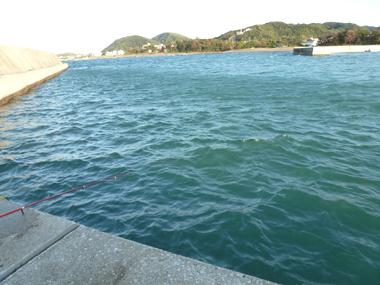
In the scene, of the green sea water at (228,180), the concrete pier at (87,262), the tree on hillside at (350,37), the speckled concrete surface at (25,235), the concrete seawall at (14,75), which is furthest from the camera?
the tree on hillside at (350,37)

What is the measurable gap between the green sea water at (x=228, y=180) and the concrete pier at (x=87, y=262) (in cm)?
134

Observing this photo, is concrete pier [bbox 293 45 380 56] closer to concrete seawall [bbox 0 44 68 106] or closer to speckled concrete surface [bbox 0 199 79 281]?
concrete seawall [bbox 0 44 68 106]

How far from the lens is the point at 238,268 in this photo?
13.3ft

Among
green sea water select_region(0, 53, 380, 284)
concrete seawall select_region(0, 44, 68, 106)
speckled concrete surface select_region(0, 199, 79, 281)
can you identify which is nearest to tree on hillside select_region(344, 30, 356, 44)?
green sea water select_region(0, 53, 380, 284)

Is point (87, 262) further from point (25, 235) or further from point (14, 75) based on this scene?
point (14, 75)

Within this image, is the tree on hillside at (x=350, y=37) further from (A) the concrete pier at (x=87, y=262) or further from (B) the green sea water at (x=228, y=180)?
(A) the concrete pier at (x=87, y=262)

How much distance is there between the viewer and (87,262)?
3.10 meters

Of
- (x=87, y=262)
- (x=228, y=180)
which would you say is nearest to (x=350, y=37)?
(x=228, y=180)

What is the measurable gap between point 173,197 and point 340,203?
12.6 feet

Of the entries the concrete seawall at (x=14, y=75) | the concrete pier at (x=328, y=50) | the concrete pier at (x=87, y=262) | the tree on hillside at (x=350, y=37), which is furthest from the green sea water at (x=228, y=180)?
the tree on hillside at (x=350, y=37)

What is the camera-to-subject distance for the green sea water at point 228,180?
4.45 metres

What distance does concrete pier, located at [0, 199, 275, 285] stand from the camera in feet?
9.32

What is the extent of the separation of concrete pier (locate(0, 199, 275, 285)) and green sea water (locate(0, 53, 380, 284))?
1341 mm

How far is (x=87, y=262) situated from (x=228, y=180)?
4.43 metres
